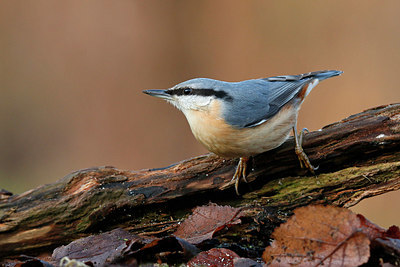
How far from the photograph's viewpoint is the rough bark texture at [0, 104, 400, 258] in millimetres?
2545

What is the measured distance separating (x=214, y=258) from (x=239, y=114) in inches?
45.4

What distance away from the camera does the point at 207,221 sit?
2.10m

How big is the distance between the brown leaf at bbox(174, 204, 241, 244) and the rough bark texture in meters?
0.43

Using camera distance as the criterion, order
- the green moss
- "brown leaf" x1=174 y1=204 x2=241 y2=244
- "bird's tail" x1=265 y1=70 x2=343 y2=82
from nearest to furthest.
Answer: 1. "brown leaf" x1=174 y1=204 x2=241 y2=244
2. the green moss
3. "bird's tail" x1=265 y1=70 x2=343 y2=82

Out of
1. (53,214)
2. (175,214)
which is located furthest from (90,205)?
(175,214)

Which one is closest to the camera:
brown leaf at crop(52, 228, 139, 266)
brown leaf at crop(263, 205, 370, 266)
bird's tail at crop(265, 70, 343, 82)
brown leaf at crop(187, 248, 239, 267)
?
brown leaf at crop(263, 205, 370, 266)

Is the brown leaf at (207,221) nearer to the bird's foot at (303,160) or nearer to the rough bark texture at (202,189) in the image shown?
the rough bark texture at (202,189)

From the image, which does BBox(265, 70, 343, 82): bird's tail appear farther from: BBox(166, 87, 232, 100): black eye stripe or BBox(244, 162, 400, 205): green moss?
BBox(244, 162, 400, 205): green moss

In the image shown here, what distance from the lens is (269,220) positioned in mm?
2271

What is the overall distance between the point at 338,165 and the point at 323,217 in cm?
112

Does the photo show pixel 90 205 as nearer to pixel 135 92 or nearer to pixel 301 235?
pixel 301 235

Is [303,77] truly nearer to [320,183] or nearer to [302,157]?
[302,157]

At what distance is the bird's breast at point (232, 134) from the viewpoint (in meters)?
2.61

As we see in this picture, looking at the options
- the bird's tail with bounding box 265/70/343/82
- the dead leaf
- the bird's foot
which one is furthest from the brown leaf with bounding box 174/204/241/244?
the bird's tail with bounding box 265/70/343/82
